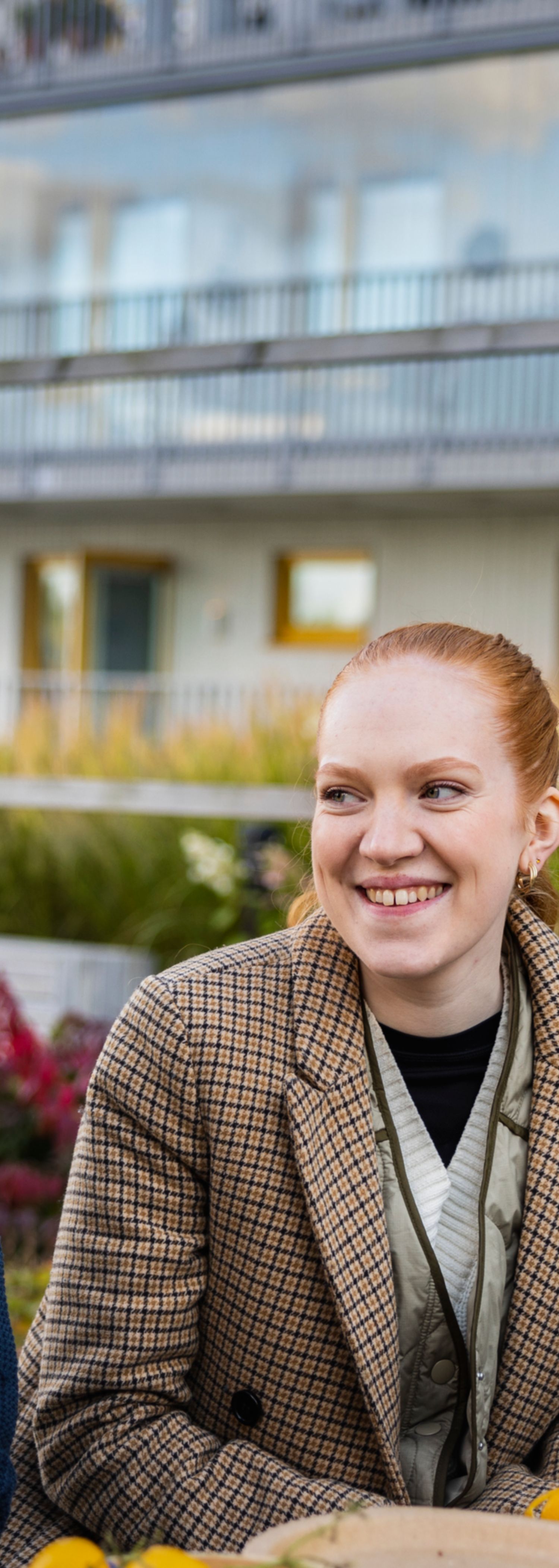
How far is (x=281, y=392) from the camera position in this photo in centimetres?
1448

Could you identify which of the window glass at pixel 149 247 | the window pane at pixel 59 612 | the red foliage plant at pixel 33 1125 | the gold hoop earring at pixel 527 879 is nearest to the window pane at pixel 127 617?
the window pane at pixel 59 612

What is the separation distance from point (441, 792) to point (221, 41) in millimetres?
12673

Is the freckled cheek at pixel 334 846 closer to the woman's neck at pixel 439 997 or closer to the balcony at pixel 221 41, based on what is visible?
the woman's neck at pixel 439 997

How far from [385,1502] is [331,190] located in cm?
1339

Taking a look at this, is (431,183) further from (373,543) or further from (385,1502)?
(385,1502)

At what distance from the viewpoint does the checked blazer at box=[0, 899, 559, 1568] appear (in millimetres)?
1623

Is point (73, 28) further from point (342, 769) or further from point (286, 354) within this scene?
point (342, 769)

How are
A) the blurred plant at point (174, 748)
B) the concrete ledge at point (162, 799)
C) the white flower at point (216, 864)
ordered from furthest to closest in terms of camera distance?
the blurred plant at point (174, 748), the white flower at point (216, 864), the concrete ledge at point (162, 799)

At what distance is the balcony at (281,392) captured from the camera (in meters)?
13.1

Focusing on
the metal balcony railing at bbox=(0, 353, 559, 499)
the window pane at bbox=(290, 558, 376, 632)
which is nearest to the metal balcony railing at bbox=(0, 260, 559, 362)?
the metal balcony railing at bbox=(0, 353, 559, 499)

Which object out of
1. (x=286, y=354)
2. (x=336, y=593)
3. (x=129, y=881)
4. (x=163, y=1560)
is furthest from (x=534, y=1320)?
(x=336, y=593)

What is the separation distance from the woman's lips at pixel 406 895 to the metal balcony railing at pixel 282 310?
1071 centimetres

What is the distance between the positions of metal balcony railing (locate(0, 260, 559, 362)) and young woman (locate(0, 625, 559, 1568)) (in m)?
10.7

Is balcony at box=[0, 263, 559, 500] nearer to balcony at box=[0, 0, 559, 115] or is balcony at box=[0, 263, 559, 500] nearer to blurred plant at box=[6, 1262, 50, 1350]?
balcony at box=[0, 0, 559, 115]
